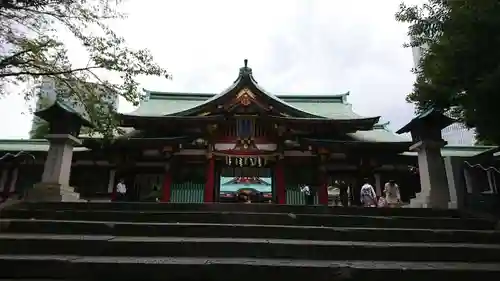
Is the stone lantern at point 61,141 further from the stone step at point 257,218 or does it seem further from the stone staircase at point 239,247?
the stone step at point 257,218

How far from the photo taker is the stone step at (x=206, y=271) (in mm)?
3758

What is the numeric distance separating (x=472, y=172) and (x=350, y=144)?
17.6ft

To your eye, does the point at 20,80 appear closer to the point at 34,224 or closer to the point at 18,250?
the point at 34,224

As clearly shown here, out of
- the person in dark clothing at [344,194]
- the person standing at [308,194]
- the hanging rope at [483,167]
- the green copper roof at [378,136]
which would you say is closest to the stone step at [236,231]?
the hanging rope at [483,167]

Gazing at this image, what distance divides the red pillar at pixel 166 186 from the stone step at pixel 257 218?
7073 millimetres

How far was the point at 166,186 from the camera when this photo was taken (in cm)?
1321

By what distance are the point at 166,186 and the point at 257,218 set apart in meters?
8.21

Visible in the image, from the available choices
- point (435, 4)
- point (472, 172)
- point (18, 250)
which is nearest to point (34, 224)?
point (18, 250)

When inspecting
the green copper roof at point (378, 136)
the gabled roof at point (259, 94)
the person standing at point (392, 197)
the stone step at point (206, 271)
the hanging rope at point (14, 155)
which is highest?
the gabled roof at point (259, 94)

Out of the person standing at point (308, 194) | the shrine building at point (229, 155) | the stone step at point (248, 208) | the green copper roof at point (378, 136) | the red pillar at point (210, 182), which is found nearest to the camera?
the stone step at point (248, 208)

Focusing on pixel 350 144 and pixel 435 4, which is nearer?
pixel 435 4

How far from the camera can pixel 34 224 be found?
523cm

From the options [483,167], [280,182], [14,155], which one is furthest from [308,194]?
[14,155]

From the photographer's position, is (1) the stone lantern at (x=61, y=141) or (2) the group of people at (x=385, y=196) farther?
(2) the group of people at (x=385, y=196)
